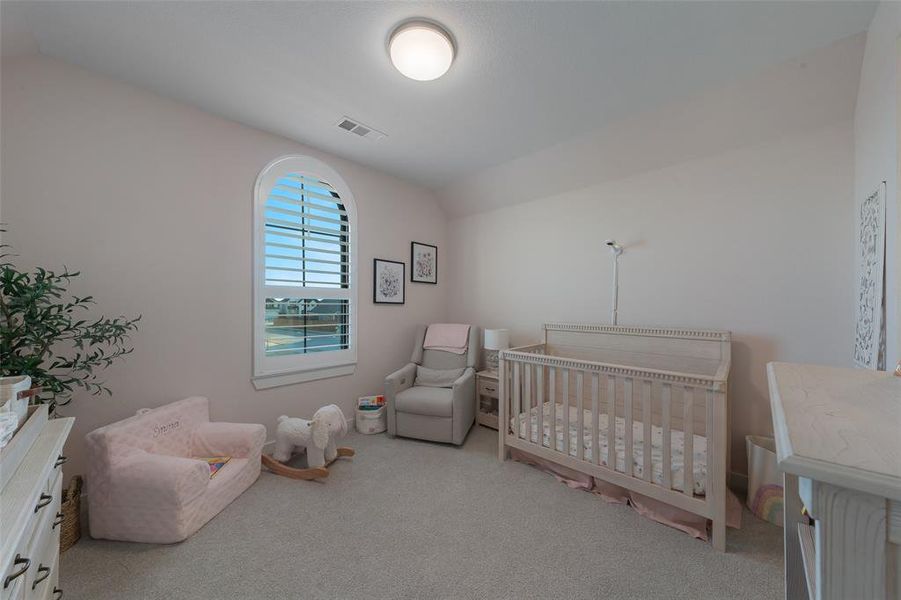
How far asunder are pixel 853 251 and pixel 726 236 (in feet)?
1.93

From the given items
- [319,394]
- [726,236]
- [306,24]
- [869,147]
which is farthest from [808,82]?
[319,394]

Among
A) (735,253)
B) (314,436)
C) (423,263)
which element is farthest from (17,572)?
(735,253)

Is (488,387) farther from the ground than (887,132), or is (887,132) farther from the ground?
(887,132)

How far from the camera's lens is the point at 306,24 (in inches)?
60.0

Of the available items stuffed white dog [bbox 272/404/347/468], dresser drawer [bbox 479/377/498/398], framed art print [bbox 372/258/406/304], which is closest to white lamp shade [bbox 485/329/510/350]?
dresser drawer [bbox 479/377/498/398]

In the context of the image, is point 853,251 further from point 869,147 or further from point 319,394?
point 319,394

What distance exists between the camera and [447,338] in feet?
11.1

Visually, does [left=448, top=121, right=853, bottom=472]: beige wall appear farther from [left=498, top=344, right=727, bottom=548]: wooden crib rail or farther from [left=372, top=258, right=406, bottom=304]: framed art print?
[left=372, top=258, right=406, bottom=304]: framed art print

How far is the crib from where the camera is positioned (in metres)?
1.66

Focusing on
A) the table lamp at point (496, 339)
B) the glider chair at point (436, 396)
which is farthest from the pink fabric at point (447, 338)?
the table lamp at point (496, 339)

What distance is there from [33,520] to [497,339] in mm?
2805

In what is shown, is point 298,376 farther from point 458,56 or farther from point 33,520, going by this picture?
point 458,56

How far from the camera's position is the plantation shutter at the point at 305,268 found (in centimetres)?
261

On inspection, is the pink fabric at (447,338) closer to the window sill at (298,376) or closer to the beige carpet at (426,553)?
the window sill at (298,376)
